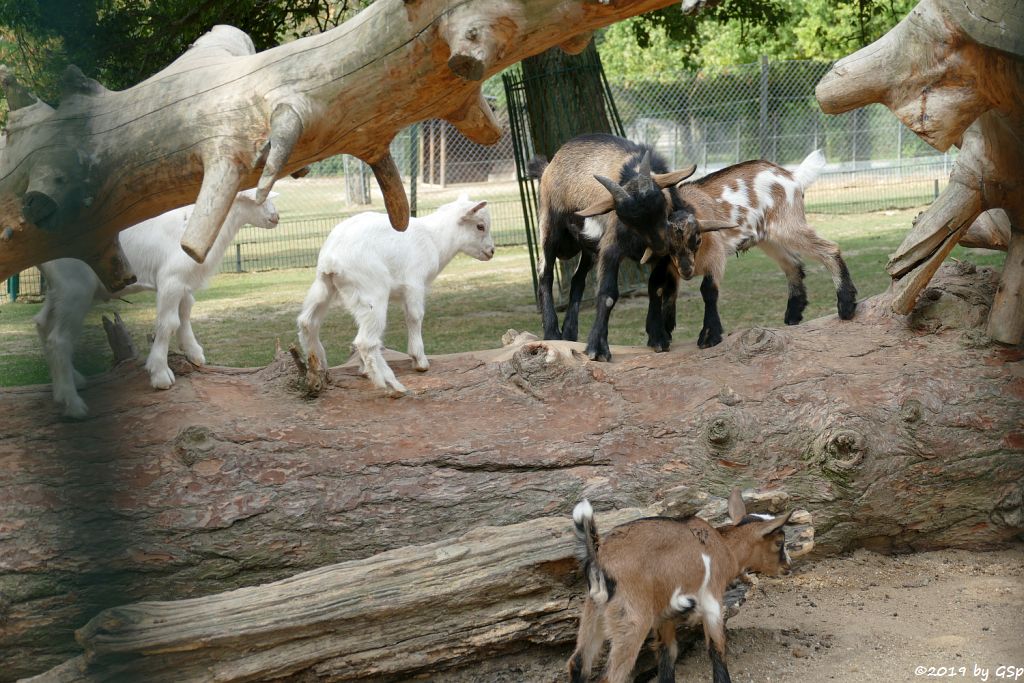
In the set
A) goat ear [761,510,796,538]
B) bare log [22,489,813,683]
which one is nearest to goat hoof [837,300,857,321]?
bare log [22,489,813,683]

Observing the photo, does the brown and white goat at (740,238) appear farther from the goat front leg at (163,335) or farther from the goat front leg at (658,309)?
the goat front leg at (163,335)

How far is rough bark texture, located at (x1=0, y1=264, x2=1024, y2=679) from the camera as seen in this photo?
A: 474 centimetres

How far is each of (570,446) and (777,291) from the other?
307 inches

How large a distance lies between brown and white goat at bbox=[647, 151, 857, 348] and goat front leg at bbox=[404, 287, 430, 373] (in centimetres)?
140

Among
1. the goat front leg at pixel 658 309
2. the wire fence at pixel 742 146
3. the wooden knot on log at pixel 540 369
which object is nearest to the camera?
the wooden knot on log at pixel 540 369

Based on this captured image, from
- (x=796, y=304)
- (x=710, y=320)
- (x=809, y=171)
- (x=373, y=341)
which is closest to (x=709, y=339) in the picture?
(x=710, y=320)

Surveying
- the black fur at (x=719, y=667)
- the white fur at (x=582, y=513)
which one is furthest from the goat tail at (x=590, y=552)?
the black fur at (x=719, y=667)

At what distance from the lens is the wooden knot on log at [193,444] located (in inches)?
200

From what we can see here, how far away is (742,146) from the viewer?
77.0 ft

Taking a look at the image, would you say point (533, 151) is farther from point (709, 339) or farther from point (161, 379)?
point (161, 379)

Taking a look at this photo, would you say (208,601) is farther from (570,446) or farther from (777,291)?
(777,291)

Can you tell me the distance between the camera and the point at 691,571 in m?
4.27

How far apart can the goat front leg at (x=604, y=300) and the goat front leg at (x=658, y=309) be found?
241 millimetres

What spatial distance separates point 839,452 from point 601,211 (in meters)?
1.99
